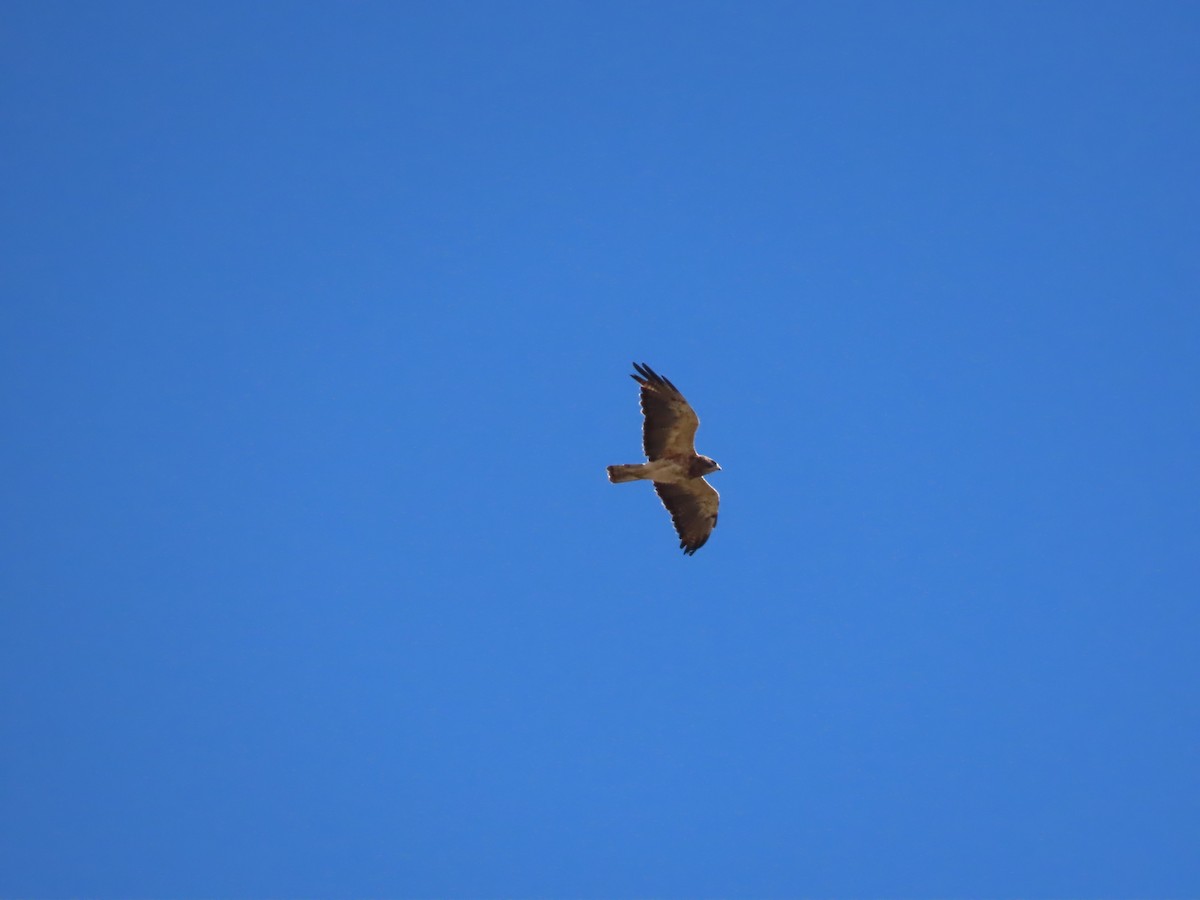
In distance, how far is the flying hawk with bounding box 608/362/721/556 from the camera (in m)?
21.1

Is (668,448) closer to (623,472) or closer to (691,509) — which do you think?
(623,472)

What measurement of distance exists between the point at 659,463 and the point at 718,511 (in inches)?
78.2

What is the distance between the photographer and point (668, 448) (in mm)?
21438

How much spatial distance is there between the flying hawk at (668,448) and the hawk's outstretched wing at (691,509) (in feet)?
0.06

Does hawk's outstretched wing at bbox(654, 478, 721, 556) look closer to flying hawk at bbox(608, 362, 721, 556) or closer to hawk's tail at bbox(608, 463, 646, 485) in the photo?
flying hawk at bbox(608, 362, 721, 556)

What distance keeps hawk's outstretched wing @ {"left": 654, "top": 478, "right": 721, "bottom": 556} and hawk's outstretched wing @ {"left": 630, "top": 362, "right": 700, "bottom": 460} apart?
45.0 inches

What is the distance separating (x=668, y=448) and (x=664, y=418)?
58 centimetres

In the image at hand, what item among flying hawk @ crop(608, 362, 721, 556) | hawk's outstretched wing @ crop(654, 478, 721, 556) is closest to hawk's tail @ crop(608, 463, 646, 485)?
flying hawk @ crop(608, 362, 721, 556)

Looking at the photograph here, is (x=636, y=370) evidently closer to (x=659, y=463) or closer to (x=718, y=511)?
(x=659, y=463)

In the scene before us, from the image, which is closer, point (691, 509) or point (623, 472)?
point (623, 472)

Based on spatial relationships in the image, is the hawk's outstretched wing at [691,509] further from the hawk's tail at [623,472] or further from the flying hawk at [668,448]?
the hawk's tail at [623,472]

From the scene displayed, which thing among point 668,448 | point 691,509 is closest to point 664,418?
point 668,448

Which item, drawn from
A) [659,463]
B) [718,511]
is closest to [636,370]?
[659,463]

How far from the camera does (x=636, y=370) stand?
69.0 feet
